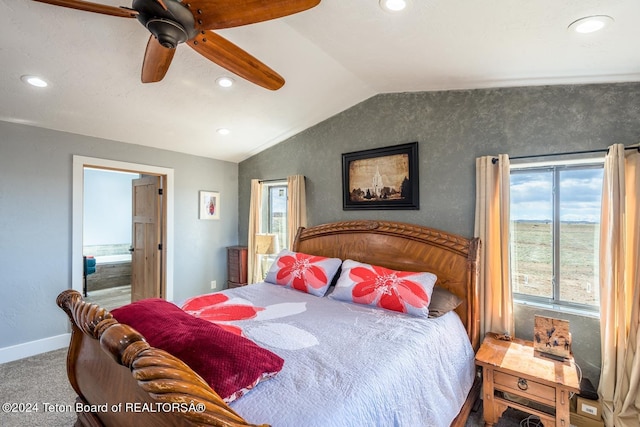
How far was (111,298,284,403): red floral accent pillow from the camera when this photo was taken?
1123mm

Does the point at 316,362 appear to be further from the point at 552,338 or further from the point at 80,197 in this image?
the point at 80,197

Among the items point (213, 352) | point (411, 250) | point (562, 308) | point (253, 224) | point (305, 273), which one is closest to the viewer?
point (213, 352)

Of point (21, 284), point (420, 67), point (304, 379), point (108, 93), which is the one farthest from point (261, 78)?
point (21, 284)

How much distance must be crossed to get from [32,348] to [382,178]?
159 inches

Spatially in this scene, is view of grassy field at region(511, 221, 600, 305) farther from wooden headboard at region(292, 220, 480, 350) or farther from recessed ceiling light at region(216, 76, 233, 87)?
recessed ceiling light at region(216, 76, 233, 87)

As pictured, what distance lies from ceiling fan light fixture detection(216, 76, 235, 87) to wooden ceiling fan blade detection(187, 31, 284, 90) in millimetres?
680

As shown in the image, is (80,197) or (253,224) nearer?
(80,197)

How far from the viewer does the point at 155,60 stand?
1.75 meters

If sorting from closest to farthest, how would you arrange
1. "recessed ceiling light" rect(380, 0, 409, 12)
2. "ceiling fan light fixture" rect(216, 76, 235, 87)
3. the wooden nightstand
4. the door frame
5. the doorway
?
"recessed ceiling light" rect(380, 0, 409, 12), the wooden nightstand, "ceiling fan light fixture" rect(216, 76, 235, 87), the door frame, the doorway

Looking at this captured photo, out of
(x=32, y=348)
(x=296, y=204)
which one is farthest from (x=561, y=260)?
(x=32, y=348)

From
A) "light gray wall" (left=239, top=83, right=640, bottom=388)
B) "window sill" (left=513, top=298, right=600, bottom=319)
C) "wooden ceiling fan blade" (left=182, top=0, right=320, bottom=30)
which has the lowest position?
"window sill" (left=513, top=298, right=600, bottom=319)

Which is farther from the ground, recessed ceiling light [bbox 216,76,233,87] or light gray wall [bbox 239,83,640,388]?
recessed ceiling light [bbox 216,76,233,87]

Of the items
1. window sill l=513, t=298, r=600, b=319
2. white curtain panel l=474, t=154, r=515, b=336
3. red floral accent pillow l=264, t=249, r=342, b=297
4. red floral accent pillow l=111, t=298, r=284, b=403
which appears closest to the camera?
red floral accent pillow l=111, t=298, r=284, b=403

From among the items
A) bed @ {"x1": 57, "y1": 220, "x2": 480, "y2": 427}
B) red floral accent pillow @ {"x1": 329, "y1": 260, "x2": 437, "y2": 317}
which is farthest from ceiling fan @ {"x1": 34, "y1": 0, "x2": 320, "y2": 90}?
red floral accent pillow @ {"x1": 329, "y1": 260, "x2": 437, "y2": 317}
